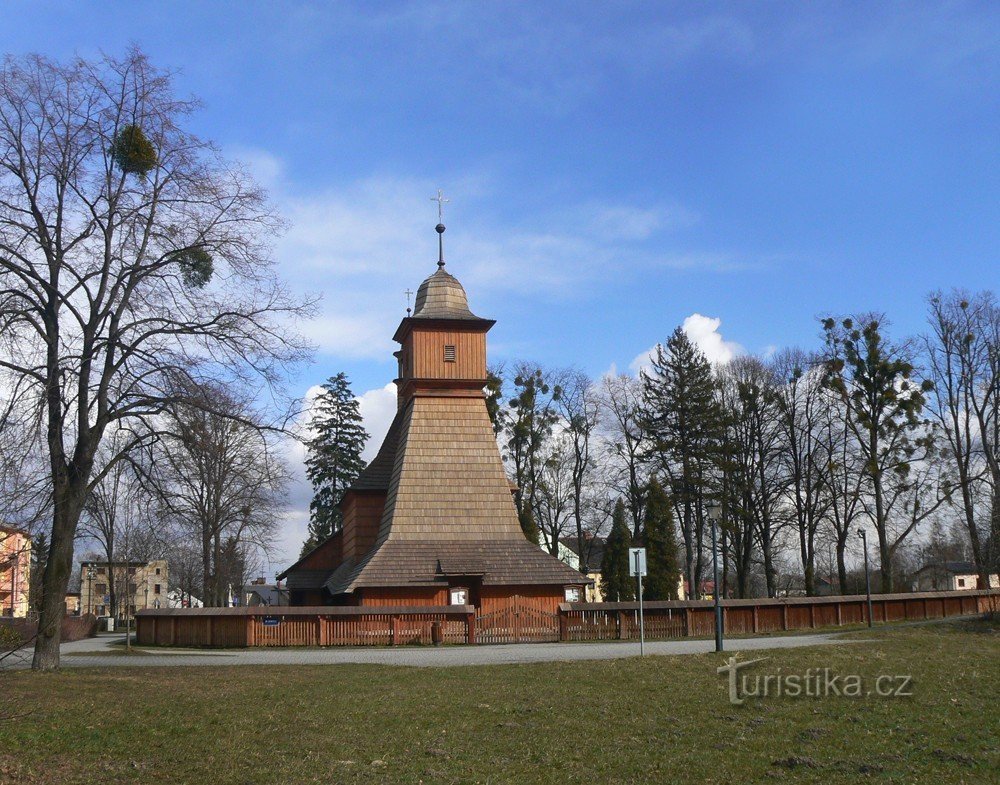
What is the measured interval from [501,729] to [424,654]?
13778 millimetres

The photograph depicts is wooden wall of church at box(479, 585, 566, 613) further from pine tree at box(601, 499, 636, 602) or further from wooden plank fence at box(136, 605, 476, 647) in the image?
pine tree at box(601, 499, 636, 602)

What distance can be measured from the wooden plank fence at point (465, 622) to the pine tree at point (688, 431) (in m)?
16.4

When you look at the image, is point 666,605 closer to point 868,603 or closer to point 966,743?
point 868,603

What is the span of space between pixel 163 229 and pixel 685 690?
1360cm

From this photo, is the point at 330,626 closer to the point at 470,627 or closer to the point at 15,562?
the point at 470,627

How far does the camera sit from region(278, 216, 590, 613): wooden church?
3438cm

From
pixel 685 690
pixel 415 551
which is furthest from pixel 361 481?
pixel 685 690

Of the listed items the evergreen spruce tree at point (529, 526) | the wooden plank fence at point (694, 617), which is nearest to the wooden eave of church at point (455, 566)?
the wooden plank fence at point (694, 617)

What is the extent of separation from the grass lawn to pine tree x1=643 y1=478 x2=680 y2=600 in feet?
107

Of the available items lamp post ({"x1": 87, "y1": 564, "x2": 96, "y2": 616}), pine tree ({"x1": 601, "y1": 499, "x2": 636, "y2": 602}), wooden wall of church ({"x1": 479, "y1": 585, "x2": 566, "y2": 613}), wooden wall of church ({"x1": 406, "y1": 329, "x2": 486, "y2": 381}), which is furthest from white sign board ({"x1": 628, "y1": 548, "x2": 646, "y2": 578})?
lamp post ({"x1": 87, "y1": 564, "x2": 96, "y2": 616})

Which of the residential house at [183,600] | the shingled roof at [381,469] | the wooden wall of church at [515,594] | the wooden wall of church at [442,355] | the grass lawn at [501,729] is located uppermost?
the wooden wall of church at [442,355]

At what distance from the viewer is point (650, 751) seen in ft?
34.3

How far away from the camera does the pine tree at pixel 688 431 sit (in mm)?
50406

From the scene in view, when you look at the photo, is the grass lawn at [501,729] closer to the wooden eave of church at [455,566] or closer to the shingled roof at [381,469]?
the wooden eave of church at [455,566]
